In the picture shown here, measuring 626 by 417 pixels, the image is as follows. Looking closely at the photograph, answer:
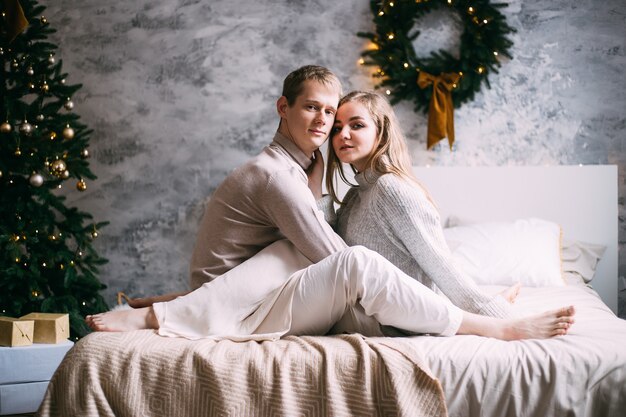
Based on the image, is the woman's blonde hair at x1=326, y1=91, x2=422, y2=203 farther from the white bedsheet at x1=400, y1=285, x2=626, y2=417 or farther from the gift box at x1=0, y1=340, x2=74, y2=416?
the gift box at x1=0, y1=340, x2=74, y2=416

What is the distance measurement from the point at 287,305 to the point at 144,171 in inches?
88.1

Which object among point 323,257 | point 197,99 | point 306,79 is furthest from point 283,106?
point 197,99

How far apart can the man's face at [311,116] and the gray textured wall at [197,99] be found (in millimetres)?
1532

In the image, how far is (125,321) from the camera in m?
1.80

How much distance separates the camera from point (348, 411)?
58.2 inches

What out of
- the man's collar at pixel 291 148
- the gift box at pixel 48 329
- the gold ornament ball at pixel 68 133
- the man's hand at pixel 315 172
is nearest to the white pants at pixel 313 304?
the man's collar at pixel 291 148

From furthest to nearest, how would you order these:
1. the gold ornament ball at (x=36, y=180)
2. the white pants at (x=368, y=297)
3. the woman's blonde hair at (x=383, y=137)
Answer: the gold ornament ball at (x=36, y=180) < the woman's blonde hair at (x=383, y=137) < the white pants at (x=368, y=297)

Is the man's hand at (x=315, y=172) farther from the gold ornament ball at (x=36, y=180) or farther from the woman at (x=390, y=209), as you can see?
the gold ornament ball at (x=36, y=180)

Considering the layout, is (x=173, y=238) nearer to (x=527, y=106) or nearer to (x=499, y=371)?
(x=527, y=106)

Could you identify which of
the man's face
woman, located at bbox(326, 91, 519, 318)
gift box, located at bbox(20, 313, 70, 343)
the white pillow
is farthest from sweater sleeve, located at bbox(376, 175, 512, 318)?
gift box, located at bbox(20, 313, 70, 343)

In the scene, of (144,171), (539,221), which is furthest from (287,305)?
(144,171)

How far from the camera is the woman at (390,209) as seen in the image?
6.22 ft

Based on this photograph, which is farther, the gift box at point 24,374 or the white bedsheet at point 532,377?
the gift box at point 24,374

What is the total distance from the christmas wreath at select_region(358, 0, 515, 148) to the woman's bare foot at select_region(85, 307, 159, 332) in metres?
2.27
